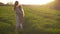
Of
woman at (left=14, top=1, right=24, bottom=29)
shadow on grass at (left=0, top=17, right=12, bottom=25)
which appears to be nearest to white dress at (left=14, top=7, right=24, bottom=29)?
woman at (left=14, top=1, right=24, bottom=29)

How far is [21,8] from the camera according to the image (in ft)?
8.54

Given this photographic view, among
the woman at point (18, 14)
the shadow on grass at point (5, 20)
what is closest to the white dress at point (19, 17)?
the woman at point (18, 14)

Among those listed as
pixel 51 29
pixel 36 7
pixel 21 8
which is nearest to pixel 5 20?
pixel 21 8

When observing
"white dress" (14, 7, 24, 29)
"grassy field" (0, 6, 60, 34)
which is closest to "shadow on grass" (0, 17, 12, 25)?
"grassy field" (0, 6, 60, 34)

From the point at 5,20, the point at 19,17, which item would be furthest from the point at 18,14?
the point at 5,20

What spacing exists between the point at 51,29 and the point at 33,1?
0.43 metres

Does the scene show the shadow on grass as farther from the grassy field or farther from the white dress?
the white dress

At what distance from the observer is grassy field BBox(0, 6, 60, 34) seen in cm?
256

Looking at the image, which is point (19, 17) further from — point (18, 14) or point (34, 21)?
point (34, 21)

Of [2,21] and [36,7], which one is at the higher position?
[36,7]

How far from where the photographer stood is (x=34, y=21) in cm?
258

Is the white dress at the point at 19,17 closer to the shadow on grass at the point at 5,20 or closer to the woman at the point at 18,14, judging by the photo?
the woman at the point at 18,14

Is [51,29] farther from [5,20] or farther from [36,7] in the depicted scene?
[5,20]

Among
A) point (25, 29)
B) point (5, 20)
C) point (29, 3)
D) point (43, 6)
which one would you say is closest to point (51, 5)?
point (43, 6)
